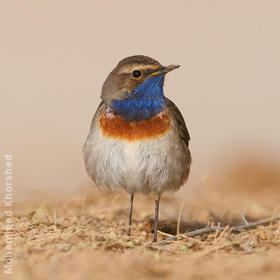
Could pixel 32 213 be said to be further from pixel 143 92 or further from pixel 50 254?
pixel 50 254

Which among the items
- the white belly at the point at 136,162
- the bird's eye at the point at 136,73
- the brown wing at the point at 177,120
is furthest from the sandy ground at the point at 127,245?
the bird's eye at the point at 136,73

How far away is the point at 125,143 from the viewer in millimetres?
6000

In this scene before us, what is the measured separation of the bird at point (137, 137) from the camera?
603 cm

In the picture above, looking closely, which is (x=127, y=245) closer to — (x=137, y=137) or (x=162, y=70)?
(x=137, y=137)

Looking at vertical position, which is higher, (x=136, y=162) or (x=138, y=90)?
(x=138, y=90)

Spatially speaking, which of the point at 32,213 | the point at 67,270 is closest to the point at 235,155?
the point at 32,213

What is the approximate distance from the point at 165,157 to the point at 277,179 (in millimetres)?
5631

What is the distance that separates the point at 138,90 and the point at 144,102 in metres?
0.17

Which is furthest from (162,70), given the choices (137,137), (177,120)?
(137,137)

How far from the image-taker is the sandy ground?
4180 mm

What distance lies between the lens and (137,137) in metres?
6.01

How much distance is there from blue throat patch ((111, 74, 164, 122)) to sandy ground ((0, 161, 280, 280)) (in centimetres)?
131

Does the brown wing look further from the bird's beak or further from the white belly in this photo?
the bird's beak

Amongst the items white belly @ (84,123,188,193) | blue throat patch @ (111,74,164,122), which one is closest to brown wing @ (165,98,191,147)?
blue throat patch @ (111,74,164,122)
